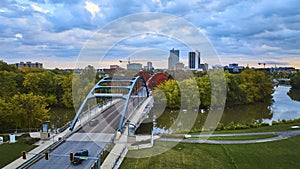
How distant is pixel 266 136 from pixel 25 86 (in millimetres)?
34334

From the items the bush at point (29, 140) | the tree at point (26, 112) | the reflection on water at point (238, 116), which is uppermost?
the tree at point (26, 112)

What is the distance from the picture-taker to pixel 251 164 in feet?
49.1

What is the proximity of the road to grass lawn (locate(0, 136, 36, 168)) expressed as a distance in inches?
89.6

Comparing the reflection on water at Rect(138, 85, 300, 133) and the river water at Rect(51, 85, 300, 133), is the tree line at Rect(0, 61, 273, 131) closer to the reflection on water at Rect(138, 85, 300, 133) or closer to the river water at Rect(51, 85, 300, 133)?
the river water at Rect(51, 85, 300, 133)

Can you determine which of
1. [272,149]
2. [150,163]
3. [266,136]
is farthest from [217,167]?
[266,136]

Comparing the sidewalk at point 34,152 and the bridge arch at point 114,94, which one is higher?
the bridge arch at point 114,94

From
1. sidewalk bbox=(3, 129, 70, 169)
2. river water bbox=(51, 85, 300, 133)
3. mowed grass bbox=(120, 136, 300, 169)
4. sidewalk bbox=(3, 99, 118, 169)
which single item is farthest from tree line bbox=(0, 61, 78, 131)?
mowed grass bbox=(120, 136, 300, 169)

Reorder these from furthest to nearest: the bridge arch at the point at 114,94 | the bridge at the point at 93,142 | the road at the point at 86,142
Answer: the bridge arch at the point at 114,94 < the bridge at the point at 93,142 < the road at the point at 86,142

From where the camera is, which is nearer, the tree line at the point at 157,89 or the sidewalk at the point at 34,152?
the sidewalk at the point at 34,152

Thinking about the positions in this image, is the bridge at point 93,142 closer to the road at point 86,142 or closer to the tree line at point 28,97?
the road at point 86,142

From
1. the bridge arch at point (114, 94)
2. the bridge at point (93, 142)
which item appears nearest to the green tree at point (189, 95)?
the bridge arch at point (114, 94)

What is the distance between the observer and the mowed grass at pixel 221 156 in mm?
14820

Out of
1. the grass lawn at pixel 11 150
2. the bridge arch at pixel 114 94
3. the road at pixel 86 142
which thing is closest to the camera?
the road at pixel 86 142

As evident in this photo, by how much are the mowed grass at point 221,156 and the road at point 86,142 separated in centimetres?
219
